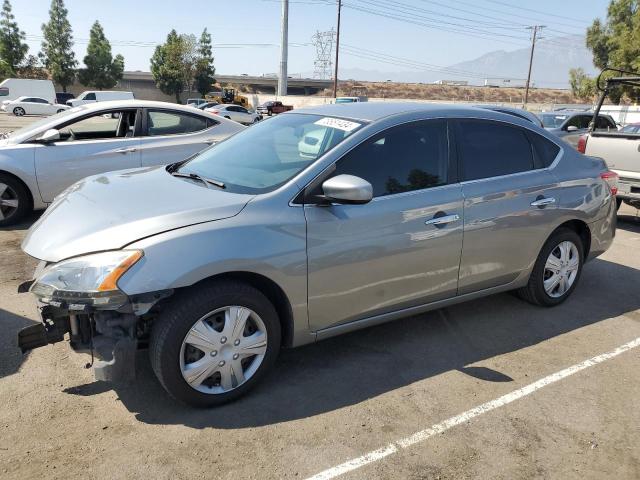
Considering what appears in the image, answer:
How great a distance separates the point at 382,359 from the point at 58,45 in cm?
7092

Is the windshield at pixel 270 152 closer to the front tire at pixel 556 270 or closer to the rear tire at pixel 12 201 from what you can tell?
the front tire at pixel 556 270

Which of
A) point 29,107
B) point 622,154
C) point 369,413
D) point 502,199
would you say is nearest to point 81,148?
point 502,199

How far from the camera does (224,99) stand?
51.1m

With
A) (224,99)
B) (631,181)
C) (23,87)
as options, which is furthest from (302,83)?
(631,181)

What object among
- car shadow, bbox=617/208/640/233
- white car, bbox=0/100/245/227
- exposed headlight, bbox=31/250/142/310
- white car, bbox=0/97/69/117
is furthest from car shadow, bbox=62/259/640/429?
white car, bbox=0/97/69/117

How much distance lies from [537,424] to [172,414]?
2.08m

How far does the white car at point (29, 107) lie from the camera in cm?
3903

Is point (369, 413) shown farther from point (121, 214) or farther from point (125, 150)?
point (125, 150)

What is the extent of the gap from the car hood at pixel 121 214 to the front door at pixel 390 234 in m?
0.62

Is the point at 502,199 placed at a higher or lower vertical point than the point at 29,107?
higher

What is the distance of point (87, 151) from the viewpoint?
6586 mm

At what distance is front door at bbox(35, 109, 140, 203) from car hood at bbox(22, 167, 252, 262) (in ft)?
10.8

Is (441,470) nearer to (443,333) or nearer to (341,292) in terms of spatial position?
(341,292)

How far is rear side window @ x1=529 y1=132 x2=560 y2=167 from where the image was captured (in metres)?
4.36
